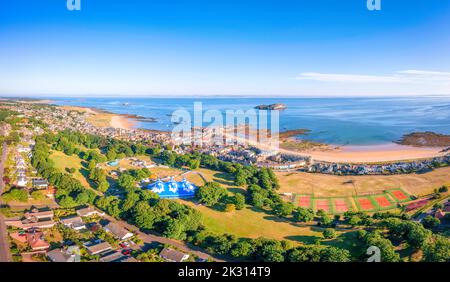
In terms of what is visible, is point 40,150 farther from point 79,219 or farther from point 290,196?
point 290,196

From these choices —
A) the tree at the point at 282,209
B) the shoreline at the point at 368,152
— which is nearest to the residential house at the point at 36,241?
the tree at the point at 282,209

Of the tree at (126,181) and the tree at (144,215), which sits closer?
the tree at (144,215)

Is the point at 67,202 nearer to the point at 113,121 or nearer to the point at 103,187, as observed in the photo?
the point at 103,187

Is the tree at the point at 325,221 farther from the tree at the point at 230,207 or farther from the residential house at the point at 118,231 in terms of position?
the residential house at the point at 118,231

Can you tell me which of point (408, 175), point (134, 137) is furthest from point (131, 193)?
point (134, 137)

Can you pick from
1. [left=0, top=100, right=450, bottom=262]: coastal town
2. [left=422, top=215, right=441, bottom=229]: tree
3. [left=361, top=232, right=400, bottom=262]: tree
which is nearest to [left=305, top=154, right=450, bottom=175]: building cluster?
[left=0, top=100, right=450, bottom=262]: coastal town
